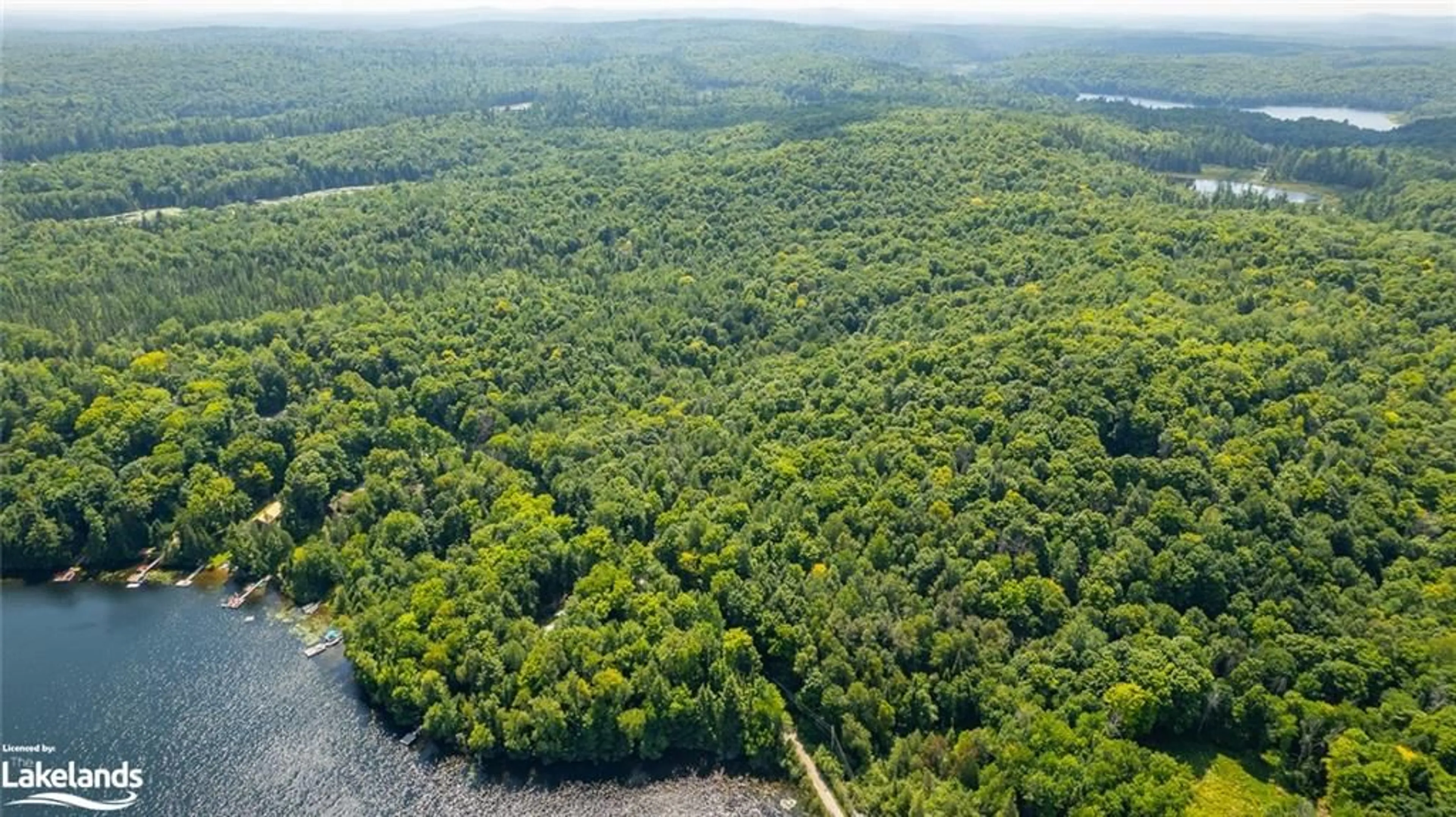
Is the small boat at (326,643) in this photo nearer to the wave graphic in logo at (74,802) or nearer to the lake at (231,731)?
the lake at (231,731)

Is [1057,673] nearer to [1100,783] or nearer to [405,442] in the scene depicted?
[1100,783]

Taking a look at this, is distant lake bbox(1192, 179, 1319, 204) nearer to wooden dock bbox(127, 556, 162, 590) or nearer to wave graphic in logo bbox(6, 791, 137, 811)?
wooden dock bbox(127, 556, 162, 590)

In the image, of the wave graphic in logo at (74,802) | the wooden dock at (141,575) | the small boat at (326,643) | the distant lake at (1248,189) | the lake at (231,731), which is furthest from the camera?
the distant lake at (1248,189)

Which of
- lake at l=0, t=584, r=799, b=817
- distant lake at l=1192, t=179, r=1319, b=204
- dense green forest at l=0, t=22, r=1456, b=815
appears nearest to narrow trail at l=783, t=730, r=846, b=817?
dense green forest at l=0, t=22, r=1456, b=815

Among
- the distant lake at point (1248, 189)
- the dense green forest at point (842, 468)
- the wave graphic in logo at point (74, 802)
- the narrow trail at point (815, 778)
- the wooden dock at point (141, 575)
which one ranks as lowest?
the wave graphic in logo at point (74, 802)

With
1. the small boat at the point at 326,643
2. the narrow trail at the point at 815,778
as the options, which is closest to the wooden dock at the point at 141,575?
the small boat at the point at 326,643

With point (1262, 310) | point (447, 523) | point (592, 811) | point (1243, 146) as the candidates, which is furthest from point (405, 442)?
point (1243, 146)
